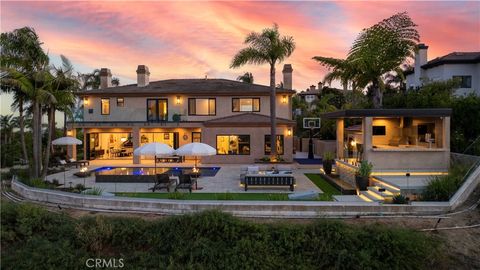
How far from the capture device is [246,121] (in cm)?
2580

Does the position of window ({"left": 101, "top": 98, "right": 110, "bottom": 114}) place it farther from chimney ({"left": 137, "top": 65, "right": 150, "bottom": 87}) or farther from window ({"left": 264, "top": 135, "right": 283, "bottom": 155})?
window ({"left": 264, "top": 135, "right": 283, "bottom": 155})

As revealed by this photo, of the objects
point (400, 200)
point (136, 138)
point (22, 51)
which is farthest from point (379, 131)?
point (22, 51)

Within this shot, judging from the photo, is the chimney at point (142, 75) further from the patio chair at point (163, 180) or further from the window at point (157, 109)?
the patio chair at point (163, 180)

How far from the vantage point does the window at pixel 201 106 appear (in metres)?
27.6

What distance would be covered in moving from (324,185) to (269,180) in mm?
3474

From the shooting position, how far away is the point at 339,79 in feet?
84.5

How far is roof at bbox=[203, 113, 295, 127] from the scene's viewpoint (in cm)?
2567

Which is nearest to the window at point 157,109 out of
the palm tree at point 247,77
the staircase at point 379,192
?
the staircase at point 379,192

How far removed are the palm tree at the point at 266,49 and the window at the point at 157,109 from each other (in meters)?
8.36

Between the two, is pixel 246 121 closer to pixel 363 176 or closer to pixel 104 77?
pixel 363 176

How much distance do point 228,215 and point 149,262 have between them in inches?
102

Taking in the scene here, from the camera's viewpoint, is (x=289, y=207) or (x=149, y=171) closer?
(x=289, y=207)

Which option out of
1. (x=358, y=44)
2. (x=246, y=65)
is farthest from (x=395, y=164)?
(x=358, y=44)

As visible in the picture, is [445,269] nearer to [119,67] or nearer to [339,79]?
[339,79]
